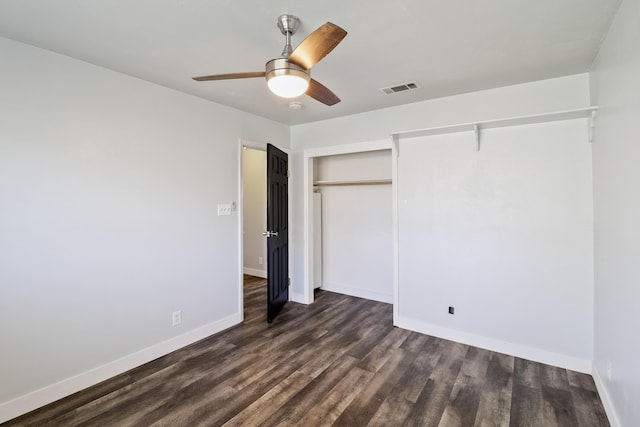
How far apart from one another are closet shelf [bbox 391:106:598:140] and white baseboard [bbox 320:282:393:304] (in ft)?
7.50

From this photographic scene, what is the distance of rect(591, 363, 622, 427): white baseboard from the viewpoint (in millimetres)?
1913

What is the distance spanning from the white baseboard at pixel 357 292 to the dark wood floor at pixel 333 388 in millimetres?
1092

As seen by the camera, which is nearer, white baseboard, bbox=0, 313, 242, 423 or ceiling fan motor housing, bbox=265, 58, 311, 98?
ceiling fan motor housing, bbox=265, 58, 311, 98

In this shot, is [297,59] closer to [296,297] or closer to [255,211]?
[296,297]

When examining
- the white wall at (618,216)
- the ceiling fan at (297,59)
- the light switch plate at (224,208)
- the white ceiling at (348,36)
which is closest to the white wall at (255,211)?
the light switch plate at (224,208)

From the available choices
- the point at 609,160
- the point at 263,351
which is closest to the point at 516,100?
the point at 609,160

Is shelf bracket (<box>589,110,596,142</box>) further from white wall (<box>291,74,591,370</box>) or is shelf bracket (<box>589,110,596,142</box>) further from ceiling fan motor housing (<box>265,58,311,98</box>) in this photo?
ceiling fan motor housing (<box>265,58,311,98</box>)

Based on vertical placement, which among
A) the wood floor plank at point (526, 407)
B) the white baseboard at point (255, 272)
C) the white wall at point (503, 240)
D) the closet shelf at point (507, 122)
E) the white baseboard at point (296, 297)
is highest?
the closet shelf at point (507, 122)

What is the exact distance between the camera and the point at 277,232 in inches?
155

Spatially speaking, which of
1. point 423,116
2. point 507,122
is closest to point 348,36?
point 423,116

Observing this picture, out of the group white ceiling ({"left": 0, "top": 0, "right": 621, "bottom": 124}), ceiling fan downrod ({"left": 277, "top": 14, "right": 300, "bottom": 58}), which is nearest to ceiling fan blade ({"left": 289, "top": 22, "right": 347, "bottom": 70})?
ceiling fan downrod ({"left": 277, "top": 14, "right": 300, "bottom": 58})

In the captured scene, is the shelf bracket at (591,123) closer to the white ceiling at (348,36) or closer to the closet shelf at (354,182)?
the white ceiling at (348,36)

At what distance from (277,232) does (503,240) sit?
2.51m

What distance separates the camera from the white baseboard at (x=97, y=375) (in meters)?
2.09
